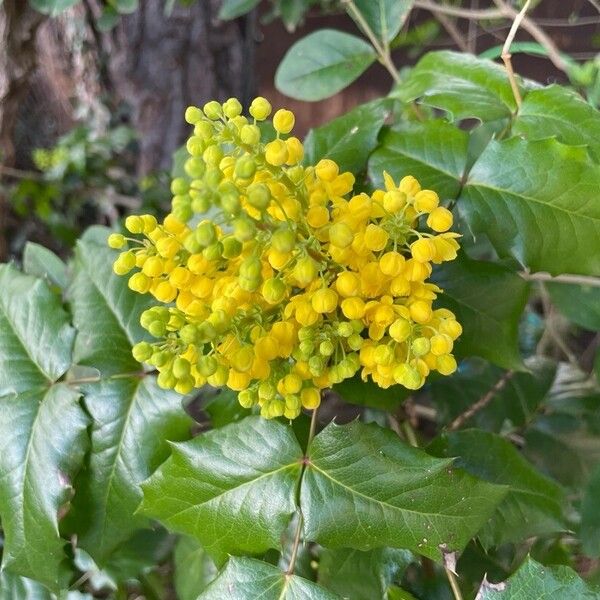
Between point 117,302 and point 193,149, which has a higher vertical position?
point 193,149

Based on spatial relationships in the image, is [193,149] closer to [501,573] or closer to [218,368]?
[218,368]

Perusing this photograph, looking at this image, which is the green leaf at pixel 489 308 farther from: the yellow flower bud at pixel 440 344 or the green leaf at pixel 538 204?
the yellow flower bud at pixel 440 344

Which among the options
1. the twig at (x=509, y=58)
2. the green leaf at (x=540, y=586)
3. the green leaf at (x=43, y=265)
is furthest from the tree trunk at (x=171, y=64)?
the green leaf at (x=540, y=586)


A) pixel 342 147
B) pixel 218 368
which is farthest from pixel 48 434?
pixel 342 147

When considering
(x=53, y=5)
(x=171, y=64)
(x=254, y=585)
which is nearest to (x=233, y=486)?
(x=254, y=585)

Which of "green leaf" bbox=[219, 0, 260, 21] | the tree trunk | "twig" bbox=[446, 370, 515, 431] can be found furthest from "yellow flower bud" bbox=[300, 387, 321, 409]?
the tree trunk

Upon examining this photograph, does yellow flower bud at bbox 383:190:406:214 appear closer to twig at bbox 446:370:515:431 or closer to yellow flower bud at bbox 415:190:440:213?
yellow flower bud at bbox 415:190:440:213
